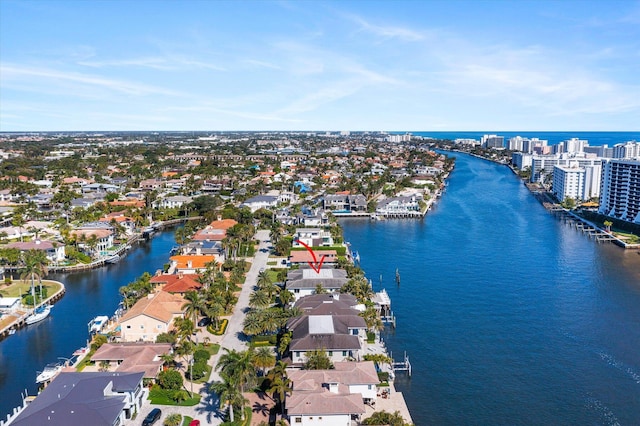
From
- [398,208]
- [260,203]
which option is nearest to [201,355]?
[260,203]

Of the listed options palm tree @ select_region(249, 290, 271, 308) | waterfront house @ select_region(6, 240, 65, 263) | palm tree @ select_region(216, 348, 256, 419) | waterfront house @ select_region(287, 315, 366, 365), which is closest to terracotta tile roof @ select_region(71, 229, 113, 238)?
waterfront house @ select_region(6, 240, 65, 263)

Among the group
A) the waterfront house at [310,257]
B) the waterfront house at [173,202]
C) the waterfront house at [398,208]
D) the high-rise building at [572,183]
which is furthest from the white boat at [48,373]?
the high-rise building at [572,183]

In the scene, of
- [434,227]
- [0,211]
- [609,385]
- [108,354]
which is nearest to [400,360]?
[609,385]

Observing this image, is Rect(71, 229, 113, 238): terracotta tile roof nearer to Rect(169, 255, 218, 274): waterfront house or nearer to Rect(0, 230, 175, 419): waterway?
Rect(0, 230, 175, 419): waterway

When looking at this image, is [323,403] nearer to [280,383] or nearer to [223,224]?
[280,383]

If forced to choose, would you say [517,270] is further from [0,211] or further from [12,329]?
[0,211]
